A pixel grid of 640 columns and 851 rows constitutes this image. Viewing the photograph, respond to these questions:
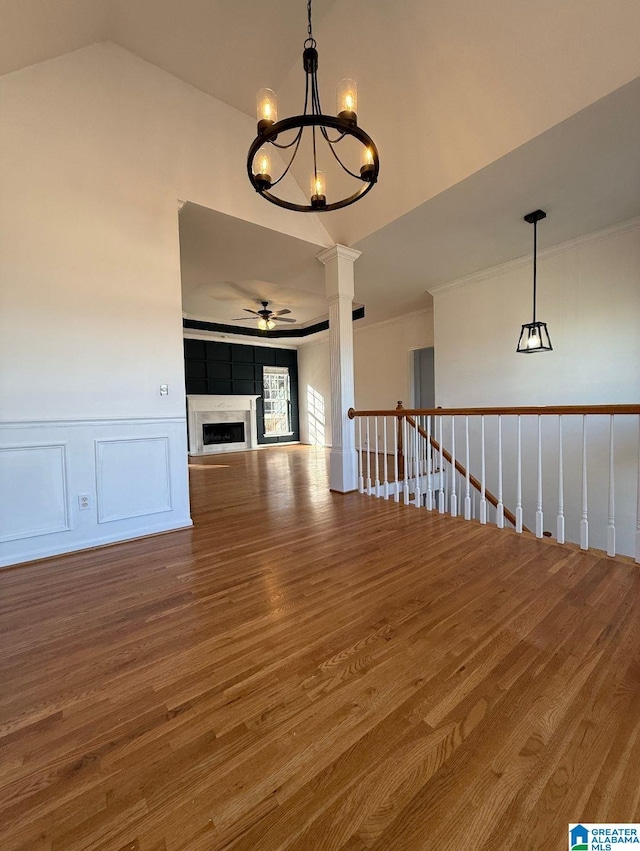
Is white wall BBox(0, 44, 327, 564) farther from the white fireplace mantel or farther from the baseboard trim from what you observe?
the white fireplace mantel

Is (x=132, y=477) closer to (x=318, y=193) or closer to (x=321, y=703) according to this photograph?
(x=321, y=703)

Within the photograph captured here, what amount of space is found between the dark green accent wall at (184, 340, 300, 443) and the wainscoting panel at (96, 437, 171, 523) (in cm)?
570

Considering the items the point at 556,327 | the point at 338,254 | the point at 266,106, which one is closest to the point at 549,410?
the point at 556,327

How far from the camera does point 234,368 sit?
931cm

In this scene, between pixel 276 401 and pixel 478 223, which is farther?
pixel 276 401

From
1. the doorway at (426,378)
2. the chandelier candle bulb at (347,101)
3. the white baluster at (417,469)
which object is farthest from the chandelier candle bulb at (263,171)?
the doorway at (426,378)

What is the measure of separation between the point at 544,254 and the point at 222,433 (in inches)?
299

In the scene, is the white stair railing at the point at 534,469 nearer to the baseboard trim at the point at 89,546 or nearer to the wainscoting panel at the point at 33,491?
the baseboard trim at the point at 89,546

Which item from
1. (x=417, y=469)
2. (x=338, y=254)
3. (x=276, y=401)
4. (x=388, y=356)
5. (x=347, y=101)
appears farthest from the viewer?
(x=276, y=401)

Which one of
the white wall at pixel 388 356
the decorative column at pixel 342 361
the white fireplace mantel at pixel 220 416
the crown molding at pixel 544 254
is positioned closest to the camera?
the crown molding at pixel 544 254

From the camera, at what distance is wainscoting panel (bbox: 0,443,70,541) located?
2525 mm

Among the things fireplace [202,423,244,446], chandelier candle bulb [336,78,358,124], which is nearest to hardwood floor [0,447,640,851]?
chandelier candle bulb [336,78,358,124]

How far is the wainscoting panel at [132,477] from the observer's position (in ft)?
9.49

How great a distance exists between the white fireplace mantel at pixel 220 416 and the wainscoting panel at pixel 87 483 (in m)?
5.59
